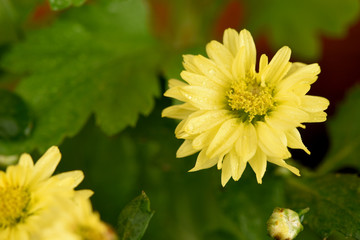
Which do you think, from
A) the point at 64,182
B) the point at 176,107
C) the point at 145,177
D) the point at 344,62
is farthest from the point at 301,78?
the point at 344,62

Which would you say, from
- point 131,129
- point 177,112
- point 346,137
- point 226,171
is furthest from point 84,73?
point 346,137

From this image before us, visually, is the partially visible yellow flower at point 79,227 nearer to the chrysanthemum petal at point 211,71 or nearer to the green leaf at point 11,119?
the chrysanthemum petal at point 211,71

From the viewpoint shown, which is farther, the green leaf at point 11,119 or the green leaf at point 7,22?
the green leaf at point 7,22

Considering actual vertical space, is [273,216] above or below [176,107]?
below

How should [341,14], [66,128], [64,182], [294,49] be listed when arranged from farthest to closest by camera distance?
[294,49]
[341,14]
[66,128]
[64,182]

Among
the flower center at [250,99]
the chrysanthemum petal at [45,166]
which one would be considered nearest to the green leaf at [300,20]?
the flower center at [250,99]

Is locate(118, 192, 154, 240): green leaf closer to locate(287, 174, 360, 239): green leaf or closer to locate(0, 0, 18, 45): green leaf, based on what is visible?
locate(287, 174, 360, 239): green leaf

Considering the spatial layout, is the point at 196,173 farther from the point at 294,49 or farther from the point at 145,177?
the point at 294,49
